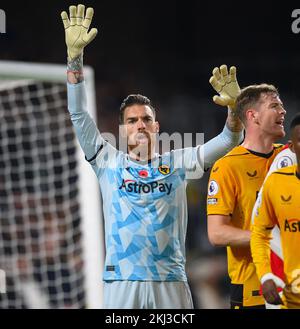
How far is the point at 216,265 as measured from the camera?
5.91 m

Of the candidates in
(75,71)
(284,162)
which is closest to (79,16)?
(75,71)

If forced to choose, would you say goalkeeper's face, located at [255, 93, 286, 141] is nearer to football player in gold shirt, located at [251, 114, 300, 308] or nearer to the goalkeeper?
the goalkeeper

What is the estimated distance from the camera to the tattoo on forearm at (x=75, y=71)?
3.63 m

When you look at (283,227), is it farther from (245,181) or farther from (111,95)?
(111,95)

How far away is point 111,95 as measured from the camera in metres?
6.76

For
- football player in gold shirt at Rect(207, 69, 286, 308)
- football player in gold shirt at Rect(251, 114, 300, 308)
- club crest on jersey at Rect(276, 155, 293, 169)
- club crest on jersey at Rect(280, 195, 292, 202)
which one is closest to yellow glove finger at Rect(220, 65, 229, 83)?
football player in gold shirt at Rect(207, 69, 286, 308)

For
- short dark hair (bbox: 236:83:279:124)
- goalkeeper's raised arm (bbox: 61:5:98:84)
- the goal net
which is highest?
goalkeeper's raised arm (bbox: 61:5:98:84)

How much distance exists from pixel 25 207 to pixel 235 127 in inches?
89.8

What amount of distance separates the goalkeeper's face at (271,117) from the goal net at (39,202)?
1.60 m

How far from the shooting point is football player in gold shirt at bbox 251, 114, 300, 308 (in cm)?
317

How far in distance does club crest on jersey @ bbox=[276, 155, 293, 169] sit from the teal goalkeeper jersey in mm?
252
